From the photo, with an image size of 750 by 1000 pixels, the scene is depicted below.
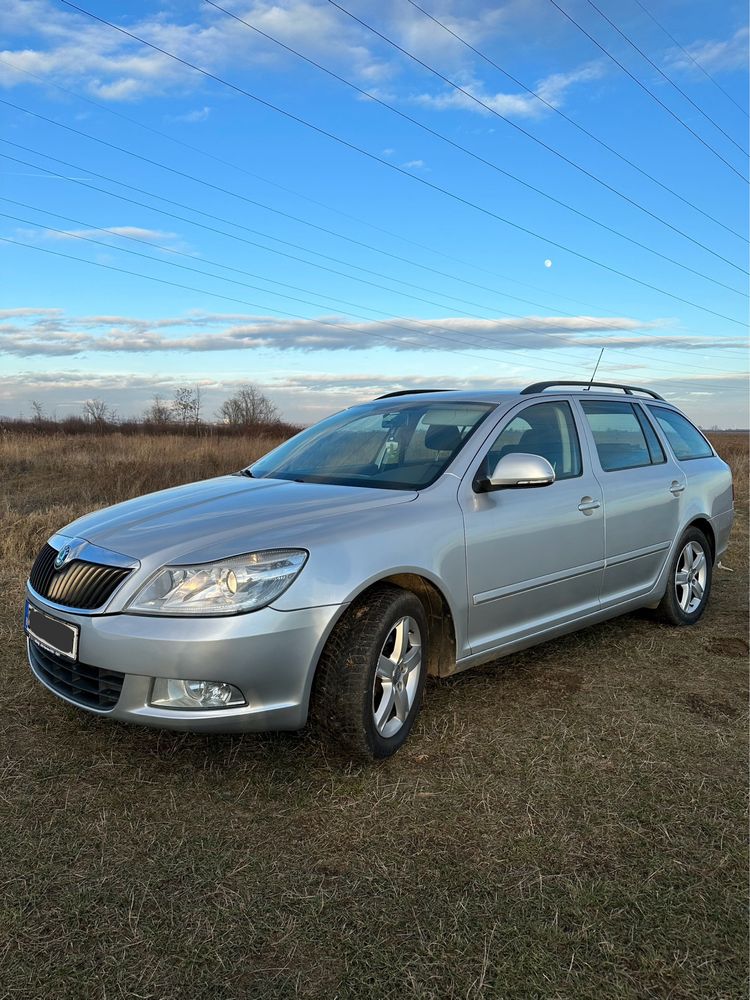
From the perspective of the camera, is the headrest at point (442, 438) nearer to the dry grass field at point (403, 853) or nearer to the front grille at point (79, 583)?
the dry grass field at point (403, 853)

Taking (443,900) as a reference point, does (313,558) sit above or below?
above

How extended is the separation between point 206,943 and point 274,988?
0.27 metres

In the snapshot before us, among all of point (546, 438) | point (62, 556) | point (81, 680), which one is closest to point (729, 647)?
point (546, 438)

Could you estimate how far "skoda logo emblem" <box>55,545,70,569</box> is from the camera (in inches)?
130

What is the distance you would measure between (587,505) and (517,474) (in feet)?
2.90

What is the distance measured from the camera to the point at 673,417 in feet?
18.8

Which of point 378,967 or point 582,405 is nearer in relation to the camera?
point 378,967

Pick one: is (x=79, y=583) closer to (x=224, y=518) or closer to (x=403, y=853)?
(x=224, y=518)

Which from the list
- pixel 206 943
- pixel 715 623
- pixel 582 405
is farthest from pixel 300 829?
pixel 715 623

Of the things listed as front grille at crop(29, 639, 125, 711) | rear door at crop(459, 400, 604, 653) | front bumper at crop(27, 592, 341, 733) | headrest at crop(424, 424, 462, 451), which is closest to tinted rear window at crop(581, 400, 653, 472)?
rear door at crop(459, 400, 604, 653)

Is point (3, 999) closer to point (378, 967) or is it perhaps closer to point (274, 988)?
point (274, 988)

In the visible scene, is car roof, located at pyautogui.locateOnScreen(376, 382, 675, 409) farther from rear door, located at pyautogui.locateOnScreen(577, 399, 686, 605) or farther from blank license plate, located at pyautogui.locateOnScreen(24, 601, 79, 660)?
blank license plate, located at pyautogui.locateOnScreen(24, 601, 79, 660)

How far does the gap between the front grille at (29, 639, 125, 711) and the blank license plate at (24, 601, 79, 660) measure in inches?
2.0

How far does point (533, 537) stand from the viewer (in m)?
→ 3.94
